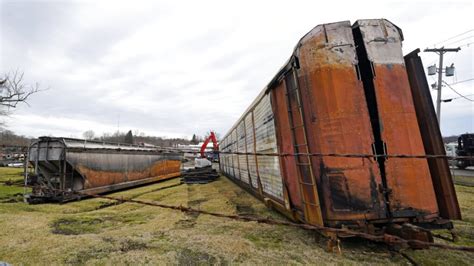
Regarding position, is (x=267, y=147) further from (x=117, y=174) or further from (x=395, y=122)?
(x=117, y=174)

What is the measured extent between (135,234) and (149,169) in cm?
974

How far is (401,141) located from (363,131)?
2.05ft

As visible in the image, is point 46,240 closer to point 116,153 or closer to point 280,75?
point 280,75

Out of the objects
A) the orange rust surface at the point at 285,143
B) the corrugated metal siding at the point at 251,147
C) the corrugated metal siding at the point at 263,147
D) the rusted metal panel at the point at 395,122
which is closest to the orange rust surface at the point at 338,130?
the rusted metal panel at the point at 395,122

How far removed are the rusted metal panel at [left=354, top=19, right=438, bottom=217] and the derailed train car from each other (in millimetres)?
15

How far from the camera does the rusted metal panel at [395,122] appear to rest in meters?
3.57

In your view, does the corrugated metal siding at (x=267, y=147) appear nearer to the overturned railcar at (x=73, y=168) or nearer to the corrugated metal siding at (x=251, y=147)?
the corrugated metal siding at (x=251, y=147)

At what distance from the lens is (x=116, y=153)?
1116cm

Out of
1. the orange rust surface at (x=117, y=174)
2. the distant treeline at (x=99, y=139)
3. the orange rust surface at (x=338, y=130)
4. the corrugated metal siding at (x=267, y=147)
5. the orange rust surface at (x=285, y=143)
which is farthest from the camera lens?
the distant treeline at (x=99, y=139)

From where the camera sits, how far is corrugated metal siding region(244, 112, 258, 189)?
7.65 m

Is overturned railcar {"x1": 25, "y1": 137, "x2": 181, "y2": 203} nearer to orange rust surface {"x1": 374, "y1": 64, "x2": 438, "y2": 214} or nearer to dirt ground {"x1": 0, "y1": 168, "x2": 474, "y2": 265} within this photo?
dirt ground {"x1": 0, "y1": 168, "x2": 474, "y2": 265}

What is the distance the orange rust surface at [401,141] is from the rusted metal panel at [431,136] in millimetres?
271

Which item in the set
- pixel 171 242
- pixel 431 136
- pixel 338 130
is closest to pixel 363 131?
pixel 338 130

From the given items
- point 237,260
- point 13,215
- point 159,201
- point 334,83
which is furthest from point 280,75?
point 13,215
